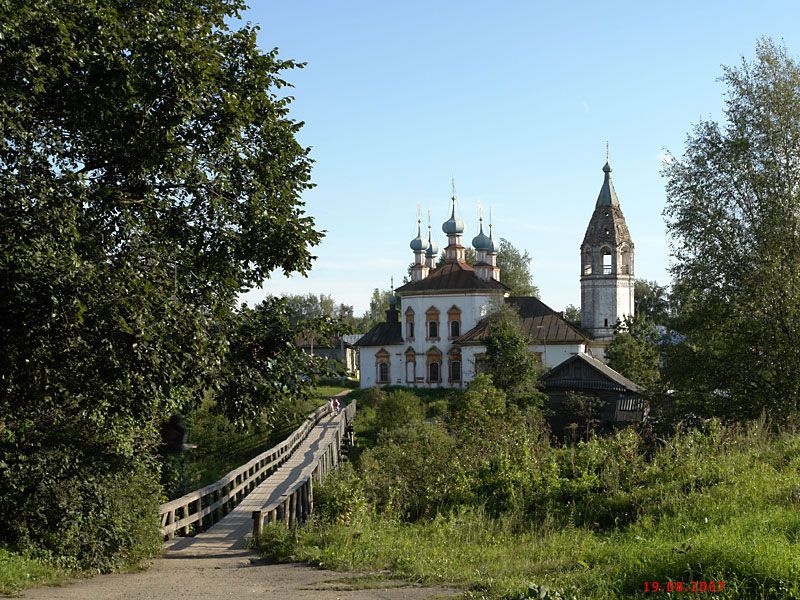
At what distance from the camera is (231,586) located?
373 inches

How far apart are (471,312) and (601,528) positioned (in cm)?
4983

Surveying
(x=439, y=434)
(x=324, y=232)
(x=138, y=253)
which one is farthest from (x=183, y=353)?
(x=439, y=434)

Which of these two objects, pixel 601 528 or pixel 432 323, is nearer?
pixel 601 528

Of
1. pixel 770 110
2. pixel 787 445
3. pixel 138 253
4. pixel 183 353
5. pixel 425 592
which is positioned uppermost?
pixel 770 110

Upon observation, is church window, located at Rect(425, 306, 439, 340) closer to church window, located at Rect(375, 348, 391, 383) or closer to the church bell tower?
church window, located at Rect(375, 348, 391, 383)

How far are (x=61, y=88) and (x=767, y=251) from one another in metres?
17.0

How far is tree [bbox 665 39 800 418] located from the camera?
21938 mm

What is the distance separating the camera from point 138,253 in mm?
10859

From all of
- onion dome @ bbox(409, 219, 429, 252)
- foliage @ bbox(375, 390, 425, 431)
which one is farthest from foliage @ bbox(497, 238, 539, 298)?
foliage @ bbox(375, 390, 425, 431)

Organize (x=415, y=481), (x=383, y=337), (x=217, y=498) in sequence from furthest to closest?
1. (x=383, y=337)
2. (x=217, y=498)
3. (x=415, y=481)

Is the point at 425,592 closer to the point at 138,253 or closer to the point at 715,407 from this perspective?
the point at 138,253

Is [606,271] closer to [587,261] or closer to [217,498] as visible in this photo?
[587,261]

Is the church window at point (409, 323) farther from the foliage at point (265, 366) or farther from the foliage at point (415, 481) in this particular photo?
the foliage at point (265, 366)

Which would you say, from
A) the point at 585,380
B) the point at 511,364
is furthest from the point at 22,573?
the point at 585,380
